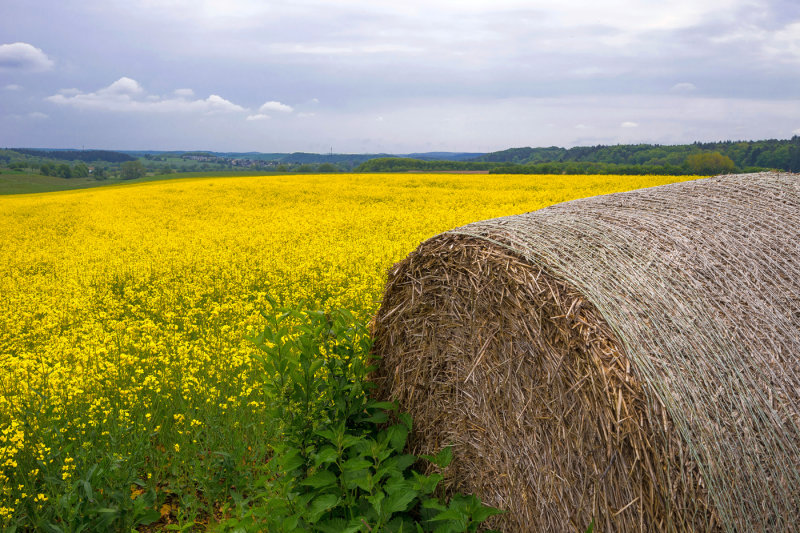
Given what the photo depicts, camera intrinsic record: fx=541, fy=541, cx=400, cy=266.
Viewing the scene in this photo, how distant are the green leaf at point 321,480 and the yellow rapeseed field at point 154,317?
99 cm

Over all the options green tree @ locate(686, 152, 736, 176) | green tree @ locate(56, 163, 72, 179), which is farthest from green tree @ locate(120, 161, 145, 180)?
green tree @ locate(686, 152, 736, 176)

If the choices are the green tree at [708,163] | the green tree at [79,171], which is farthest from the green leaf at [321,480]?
the green tree at [79,171]

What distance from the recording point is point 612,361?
2592mm

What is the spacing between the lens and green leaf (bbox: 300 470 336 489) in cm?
317

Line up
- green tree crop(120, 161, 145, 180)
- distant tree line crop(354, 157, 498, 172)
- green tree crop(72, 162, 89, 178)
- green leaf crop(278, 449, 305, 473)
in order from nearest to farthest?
green leaf crop(278, 449, 305, 473) → distant tree line crop(354, 157, 498, 172) → green tree crop(120, 161, 145, 180) → green tree crop(72, 162, 89, 178)

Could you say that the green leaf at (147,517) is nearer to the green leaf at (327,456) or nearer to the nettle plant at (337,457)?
the nettle plant at (337,457)

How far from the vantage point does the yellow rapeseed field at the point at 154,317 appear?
4.20m

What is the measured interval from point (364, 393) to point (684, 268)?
230 cm

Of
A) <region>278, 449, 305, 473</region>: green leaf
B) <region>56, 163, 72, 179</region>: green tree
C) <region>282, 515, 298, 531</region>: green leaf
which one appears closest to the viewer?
<region>282, 515, 298, 531</region>: green leaf

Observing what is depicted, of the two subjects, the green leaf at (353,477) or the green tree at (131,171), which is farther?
the green tree at (131,171)

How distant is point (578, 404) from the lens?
2812mm

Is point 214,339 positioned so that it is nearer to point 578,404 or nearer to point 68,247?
point 578,404

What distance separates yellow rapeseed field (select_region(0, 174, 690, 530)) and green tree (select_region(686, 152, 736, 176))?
1681 centimetres

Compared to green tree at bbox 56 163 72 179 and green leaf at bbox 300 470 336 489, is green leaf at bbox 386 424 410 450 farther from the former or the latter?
green tree at bbox 56 163 72 179
